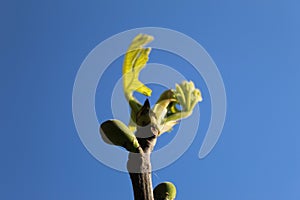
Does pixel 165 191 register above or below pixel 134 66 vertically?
below

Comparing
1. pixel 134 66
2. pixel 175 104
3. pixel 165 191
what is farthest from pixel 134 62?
pixel 165 191

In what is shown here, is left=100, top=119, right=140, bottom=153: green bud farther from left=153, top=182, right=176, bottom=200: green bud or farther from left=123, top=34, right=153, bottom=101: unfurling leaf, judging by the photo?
left=153, top=182, right=176, bottom=200: green bud

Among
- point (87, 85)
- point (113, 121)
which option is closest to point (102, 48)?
point (87, 85)

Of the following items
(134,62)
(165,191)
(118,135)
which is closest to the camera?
(118,135)

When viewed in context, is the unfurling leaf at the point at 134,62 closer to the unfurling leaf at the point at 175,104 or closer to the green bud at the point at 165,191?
the unfurling leaf at the point at 175,104

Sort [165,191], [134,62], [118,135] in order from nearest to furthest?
[118,135]
[134,62]
[165,191]

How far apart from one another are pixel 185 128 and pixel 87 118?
0.35m

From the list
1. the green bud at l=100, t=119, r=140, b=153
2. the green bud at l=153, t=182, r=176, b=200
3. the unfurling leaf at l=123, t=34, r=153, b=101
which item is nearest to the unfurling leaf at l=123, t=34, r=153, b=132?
the unfurling leaf at l=123, t=34, r=153, b=101

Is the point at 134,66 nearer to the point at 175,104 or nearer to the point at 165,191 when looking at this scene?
the point at 175,104

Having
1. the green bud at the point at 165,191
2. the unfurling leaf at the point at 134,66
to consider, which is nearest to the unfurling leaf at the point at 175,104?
the unfurling leaf at the point at 134,66

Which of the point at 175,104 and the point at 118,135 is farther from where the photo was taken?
the point at 175,104

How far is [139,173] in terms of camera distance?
1.41 metres

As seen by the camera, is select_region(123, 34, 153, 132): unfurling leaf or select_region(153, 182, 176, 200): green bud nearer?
select_region(123, 34, 153, 132): unfurling leaf

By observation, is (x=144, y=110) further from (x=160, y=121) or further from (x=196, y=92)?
(x=196, y=92)
